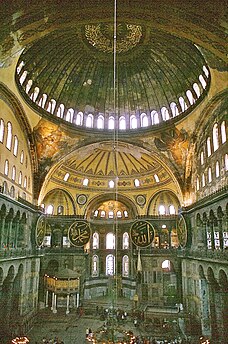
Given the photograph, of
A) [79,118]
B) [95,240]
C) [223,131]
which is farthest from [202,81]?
[95,240]

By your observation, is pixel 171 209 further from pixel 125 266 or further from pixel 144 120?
pixel 144 120

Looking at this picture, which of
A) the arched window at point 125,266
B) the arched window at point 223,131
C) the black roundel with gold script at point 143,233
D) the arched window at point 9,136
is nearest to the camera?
the arched window at point 223,131

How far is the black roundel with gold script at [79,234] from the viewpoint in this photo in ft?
83.3

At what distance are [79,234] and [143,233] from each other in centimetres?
562

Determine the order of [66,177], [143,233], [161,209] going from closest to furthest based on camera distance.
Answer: [143,233] → [66,177] → [161,209]

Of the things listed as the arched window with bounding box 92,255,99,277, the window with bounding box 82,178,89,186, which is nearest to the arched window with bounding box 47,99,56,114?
the window with bounding box 82,178,89,186

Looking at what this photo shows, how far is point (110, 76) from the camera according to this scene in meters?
25.1

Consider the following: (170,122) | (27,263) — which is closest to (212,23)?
(170,122)

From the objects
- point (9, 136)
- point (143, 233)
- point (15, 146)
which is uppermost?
point (9, 136)

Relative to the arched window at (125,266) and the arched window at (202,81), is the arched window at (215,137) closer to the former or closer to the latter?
the arched window at (202,81)

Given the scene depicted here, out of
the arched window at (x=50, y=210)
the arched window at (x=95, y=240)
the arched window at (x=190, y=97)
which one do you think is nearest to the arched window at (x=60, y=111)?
the arched window at (x=190, y=97)

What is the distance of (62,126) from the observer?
84.5ft

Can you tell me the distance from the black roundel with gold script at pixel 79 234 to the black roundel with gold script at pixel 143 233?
14.2 ft

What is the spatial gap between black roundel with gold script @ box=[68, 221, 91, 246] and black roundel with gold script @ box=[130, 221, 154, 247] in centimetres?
432
